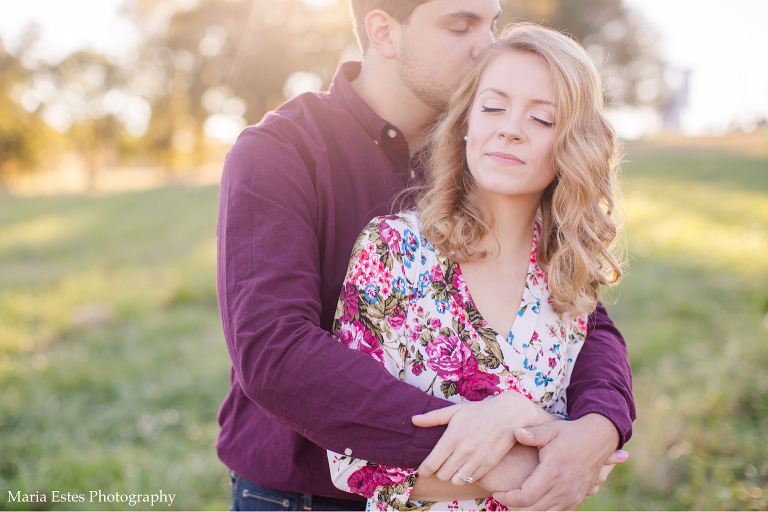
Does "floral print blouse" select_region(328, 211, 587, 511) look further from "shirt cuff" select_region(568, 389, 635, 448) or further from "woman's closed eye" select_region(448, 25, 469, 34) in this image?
"woman's closed eye" select_region(448, 25, 469, 34)

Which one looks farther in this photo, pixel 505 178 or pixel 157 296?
pixel 157 296

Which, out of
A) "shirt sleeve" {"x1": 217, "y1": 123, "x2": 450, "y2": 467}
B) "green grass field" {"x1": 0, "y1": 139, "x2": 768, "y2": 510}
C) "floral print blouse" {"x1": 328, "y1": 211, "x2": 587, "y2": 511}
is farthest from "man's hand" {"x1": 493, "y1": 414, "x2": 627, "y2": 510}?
"green grass field" {"x1": 0, "y1": 139, "x2": 768, "y2": 510}

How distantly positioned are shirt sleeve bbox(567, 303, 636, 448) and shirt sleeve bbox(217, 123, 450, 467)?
51 cm

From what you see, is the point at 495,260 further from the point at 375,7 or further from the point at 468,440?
the point at 375,7

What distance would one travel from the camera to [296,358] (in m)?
1.27

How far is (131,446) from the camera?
11.8 feet

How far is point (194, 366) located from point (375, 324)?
3.59 m

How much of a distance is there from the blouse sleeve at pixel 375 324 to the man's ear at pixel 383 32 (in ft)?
3.30

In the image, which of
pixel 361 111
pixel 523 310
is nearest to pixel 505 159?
pixel 523 310

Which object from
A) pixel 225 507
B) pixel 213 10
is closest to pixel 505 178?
pixel 225 507

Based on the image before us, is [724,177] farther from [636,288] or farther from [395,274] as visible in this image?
[395,274]

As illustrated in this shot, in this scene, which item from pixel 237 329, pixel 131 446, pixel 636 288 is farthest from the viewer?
pixel 636 288

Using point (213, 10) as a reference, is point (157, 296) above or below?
below

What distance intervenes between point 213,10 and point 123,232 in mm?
15254
